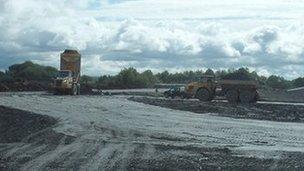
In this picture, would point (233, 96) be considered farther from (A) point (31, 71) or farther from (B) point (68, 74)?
(A) point (31, 71)

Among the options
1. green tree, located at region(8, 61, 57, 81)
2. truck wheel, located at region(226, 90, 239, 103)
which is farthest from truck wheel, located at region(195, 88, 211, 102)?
green tree, located at region(8, 61, 57, 81)

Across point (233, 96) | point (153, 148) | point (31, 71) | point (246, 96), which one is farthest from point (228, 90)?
point (31, 71)

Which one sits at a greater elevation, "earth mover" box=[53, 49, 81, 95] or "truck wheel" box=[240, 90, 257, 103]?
"earth mover" box=[53, 49, 81, 95]

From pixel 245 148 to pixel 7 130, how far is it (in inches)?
342

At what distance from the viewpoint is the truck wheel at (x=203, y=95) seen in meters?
49.3

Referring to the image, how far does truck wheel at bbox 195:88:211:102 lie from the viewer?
49312 mm

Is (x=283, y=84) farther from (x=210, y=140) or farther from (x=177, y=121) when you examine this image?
(x=210, y=140)

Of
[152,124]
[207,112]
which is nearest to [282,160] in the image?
[152,124]

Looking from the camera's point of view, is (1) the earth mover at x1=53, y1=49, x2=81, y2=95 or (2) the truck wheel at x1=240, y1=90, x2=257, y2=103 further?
(1) the earth mover at x1=53, y1=49, x2=81, y2=95

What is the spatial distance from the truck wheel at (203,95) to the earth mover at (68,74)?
13700mm

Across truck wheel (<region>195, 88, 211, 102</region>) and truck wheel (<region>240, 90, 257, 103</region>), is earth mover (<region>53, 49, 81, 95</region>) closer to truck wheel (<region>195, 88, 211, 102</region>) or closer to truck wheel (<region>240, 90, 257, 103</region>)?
truck wheel (<region>195, 88, 211, 102</region>)

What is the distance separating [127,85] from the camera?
105 m

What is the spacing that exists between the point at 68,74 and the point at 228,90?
1689 cm

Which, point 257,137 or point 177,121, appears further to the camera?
point 177,121
